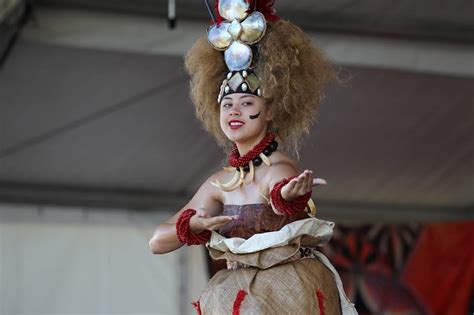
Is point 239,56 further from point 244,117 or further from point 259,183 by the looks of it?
point 259,183

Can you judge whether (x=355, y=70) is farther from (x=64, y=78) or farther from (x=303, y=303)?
(x=303, y=303)

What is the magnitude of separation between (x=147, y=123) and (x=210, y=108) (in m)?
3.00

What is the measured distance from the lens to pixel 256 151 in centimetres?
259

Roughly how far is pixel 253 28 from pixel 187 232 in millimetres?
543

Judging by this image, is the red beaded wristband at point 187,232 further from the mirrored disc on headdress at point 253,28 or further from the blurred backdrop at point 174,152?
the blurred backdrop at point 174,152

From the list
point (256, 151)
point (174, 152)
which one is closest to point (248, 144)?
point (256, 151)

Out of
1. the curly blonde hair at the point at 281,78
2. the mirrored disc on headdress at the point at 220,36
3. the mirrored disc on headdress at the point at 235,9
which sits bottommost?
the curly blonde hair at the point at 281,78

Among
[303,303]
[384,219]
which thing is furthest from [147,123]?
[303,303]

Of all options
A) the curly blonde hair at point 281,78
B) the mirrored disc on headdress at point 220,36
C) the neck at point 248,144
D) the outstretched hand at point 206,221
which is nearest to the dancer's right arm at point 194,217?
the outstretched hand at point 206,221

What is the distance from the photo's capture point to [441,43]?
5.36 meters

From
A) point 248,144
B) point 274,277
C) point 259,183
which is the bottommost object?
point 274,277

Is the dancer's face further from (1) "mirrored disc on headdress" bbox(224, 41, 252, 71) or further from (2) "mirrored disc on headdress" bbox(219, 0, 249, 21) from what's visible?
(2) "mirrored disc on headdress" bbox(219, 0, 249, 21)

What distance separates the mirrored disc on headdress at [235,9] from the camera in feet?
8.50

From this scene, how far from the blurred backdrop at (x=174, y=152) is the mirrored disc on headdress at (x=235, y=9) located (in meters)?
1.98
